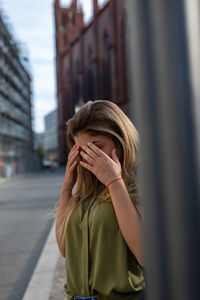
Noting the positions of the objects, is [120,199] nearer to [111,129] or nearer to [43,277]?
[111,129]

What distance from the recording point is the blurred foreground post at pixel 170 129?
1.25 feet

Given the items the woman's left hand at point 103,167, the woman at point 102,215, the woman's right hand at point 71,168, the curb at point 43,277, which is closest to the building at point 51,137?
the curb at point 43,277

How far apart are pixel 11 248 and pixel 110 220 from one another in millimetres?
4700

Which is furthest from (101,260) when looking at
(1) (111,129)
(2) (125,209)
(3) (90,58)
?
(3) (90,58)

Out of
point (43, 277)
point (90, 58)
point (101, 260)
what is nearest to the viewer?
point (101, 260)

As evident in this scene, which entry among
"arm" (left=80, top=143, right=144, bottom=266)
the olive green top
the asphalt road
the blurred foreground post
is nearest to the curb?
the asphalt road

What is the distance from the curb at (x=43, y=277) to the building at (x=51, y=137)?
284 feet

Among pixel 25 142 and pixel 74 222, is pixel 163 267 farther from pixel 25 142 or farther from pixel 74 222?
pixel 25 142

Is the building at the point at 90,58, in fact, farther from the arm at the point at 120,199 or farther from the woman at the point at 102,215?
the arm at the point at 120,199

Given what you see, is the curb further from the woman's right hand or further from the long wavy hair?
the long wavy hair

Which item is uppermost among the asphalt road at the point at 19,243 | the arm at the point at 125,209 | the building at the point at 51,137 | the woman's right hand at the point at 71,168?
the building at the point at 51,137

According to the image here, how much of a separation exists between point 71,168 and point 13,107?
55732 millimetres

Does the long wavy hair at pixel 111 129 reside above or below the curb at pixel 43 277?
above

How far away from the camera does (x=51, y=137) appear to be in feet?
330
